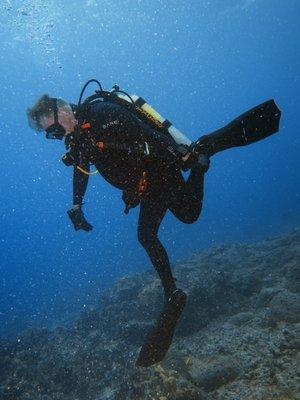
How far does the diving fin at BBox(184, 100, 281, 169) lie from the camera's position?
4164mm

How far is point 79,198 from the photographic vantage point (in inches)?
198

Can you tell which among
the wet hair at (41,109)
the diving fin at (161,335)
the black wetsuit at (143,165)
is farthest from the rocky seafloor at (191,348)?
the wet hair at (41,109)

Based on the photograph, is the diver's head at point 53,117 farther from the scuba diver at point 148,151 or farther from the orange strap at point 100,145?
the orange strap at point 100,145

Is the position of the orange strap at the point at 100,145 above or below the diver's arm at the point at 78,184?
below

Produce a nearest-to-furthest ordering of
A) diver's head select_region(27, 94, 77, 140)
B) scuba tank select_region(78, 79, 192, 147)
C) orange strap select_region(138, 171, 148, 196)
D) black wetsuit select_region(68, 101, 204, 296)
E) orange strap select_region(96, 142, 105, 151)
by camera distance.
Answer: orange strap select_region(96, 142, 105, 151) → black wetsuit select_region(68, 101, 204, 296) → orange strap select_region(138, 171, 148, 196) → diver's head select_region(27, 94, 77, 140) → scuba tank select_region(78, 79, 192, 147)

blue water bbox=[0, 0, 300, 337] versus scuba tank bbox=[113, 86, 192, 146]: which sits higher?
blue water bbox=[0, 0, 300, 337]

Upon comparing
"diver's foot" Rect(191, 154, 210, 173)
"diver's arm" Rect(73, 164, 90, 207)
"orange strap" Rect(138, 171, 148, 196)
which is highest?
"diver's arm" Rect(73, 164, 90, 207)

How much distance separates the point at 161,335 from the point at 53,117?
282 cm

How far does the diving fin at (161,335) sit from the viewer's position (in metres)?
4.13

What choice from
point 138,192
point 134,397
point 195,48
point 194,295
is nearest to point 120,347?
point 194,295

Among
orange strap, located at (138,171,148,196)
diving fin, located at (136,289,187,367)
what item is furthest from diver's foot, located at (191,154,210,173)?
diving fin, located at (136,289,187,367)

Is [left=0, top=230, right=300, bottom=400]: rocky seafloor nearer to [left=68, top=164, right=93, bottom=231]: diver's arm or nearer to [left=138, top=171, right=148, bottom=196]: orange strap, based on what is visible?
[left=68, top=164, right=93, bottom=231]: diver's arm

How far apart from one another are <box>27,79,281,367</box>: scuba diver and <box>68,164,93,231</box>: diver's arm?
0.25m

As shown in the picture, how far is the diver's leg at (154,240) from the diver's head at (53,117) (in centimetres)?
129
